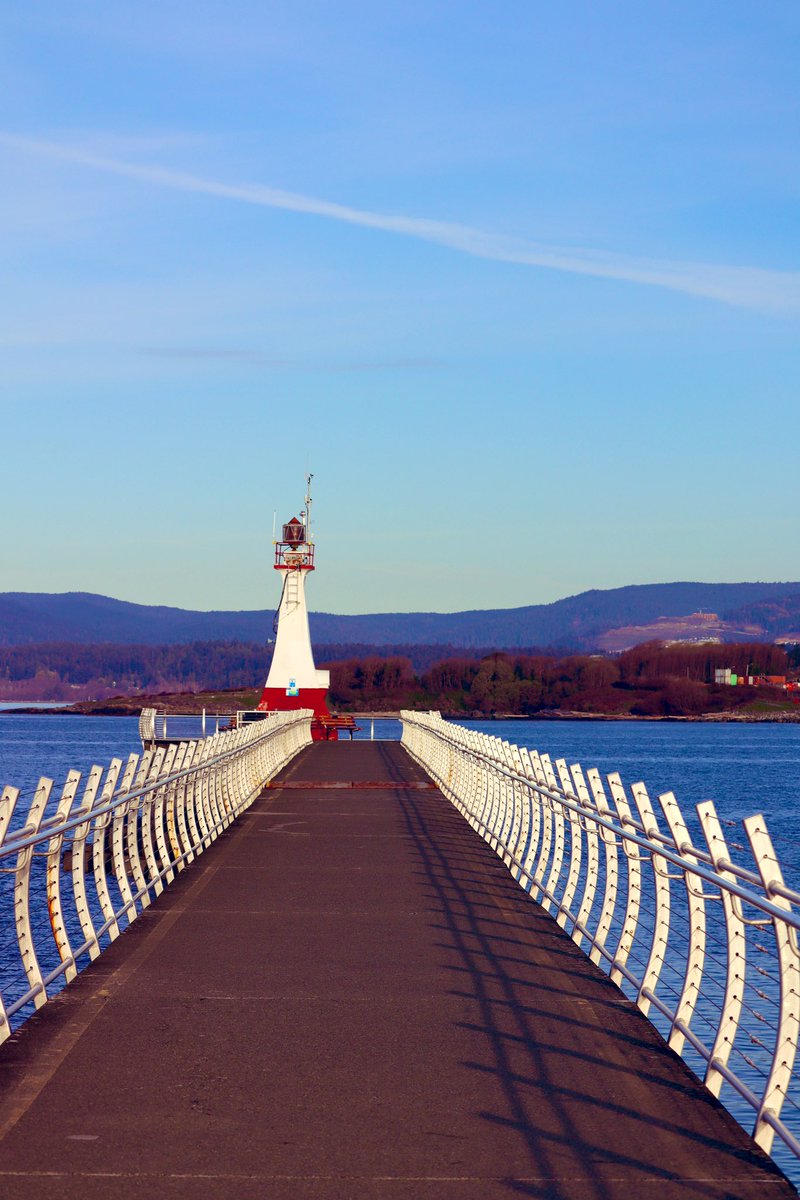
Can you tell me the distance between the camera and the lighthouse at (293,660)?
204 feet

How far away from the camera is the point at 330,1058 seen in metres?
7.39

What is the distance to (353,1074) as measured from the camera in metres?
7.10

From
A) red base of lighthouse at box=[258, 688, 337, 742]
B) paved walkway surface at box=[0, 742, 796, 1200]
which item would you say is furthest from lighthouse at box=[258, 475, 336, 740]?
Result: paved walkway surface at box=[0, 742, 796, 1200]

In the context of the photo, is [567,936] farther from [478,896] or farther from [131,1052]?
[131,1052]

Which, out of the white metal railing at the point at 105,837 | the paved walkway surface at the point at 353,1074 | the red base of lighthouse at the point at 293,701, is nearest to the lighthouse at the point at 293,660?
the red base of lighthouse at the point at 293,701

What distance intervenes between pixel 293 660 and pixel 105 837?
44887 millimetres

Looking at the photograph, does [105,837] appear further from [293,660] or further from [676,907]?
[293,660]

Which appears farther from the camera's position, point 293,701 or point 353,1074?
point 293,701

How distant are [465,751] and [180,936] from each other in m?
12.7

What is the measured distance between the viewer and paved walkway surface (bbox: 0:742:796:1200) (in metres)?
5.66

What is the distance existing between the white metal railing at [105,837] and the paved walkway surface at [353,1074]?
364 millimetres

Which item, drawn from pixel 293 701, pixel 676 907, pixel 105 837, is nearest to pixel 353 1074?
pixel 105 837

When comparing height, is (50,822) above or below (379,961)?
above

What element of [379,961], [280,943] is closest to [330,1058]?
[379,961]
